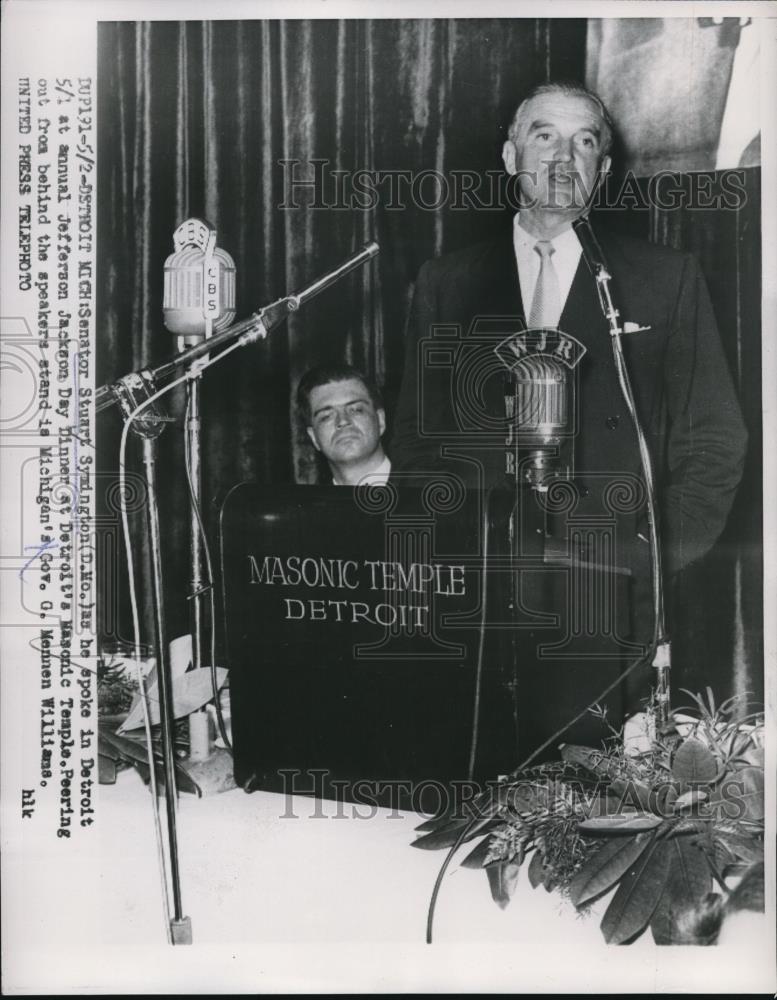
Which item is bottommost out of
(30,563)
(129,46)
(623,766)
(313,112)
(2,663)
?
(623,766)

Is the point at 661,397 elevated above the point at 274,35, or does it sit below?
below

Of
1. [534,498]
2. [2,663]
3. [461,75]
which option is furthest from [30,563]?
[461,75]

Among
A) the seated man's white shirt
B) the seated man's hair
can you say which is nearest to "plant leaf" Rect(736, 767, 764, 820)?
the seated man's white shirt

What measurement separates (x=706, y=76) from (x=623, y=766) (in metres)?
1.28

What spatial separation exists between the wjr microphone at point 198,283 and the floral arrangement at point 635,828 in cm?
101

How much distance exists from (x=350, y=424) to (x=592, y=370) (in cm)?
46

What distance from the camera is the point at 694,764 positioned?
1831 mm

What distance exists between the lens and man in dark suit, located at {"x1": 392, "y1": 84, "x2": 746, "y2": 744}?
182 centimetres

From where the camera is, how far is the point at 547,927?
5.97 feet

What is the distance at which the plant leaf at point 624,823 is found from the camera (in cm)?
182

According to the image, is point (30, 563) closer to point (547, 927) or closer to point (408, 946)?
point (408, 946)

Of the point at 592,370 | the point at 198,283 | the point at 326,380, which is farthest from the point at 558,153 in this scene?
the point at 198,283

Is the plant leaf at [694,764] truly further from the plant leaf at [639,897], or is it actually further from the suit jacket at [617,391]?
the suit jacket at [617,391]

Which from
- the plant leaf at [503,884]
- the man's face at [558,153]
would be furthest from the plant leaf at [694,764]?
the man's face at [558,153]
